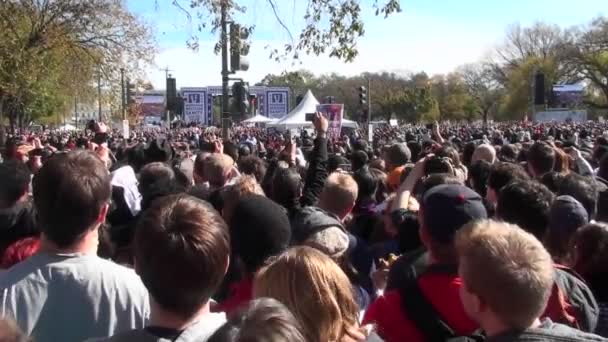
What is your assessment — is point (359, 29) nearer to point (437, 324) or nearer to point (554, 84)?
point (437, 324)

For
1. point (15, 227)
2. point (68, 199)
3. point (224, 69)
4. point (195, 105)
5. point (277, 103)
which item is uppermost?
point (224, 69)

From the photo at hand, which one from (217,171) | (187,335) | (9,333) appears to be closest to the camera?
(9,333)

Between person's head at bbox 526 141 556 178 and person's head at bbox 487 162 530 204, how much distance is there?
5.00ft

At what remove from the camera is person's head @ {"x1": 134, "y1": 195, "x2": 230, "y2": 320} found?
8.13 ft

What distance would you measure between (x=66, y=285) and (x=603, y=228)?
102 inches

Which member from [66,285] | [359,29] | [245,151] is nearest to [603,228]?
[66,285]

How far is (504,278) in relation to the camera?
104 inches

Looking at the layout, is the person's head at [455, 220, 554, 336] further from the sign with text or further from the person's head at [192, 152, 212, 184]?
the sign with text

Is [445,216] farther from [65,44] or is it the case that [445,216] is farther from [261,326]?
[65,44]

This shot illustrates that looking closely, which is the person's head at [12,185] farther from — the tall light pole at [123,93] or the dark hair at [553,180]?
the tall light pole at [123,93]

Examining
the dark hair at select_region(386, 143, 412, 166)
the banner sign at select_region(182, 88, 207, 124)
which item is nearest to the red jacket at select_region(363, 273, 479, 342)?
the dark hair at select_region(386, 143, 412, 166)

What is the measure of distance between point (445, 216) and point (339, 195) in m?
1.68

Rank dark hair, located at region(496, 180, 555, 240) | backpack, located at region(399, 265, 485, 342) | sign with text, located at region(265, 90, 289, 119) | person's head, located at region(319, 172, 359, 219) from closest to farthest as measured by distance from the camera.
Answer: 1. backpack, located at region(399, 265, 485, 342)
2. dark hair, located at region(496, 180, 555, 240)
3. person's head, located at region(319, 172, 359, 219)
4. sign with text, located at region(265, 90, 289, 119)

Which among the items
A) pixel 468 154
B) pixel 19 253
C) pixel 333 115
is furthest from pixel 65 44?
pixel 19 253
